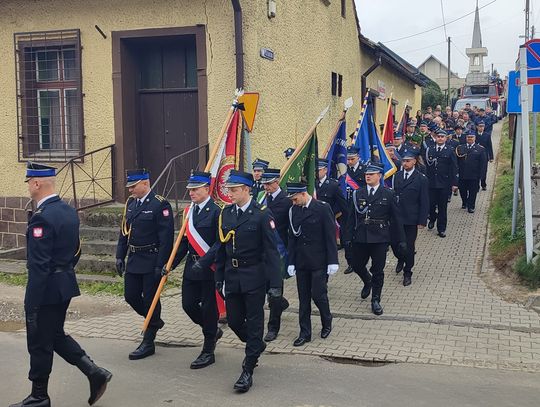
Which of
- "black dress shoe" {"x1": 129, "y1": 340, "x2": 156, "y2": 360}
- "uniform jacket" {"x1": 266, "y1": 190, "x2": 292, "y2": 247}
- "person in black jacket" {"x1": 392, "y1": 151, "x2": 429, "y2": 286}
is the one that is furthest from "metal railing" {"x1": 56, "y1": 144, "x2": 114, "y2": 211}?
"black dress shoe" {"x1": 129, "y1": 340, "x2": 156, "y2": 360}

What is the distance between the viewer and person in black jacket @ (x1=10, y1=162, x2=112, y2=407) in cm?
467

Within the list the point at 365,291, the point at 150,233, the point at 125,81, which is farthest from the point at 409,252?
the point at 125,81

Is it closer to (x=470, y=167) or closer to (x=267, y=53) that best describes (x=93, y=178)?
(x=267, y=53)

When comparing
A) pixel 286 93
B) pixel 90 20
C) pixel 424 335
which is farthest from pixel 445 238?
pixel 90 20

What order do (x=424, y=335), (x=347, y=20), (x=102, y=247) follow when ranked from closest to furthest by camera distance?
(x=424, y=335)
(x=102, y=247)
(x=347, y=20)

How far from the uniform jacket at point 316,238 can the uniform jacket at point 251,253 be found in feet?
3.54

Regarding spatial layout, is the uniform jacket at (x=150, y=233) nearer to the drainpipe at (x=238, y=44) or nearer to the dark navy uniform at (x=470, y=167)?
the drainpipe at (x=238, y=44)

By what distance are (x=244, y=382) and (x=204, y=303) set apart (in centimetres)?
100

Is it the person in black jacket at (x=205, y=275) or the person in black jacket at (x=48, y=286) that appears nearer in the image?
the person in black jacket at (x=48, y=286)

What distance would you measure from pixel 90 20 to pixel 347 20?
7879mm

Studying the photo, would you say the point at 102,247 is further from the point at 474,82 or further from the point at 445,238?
the point at 474,82

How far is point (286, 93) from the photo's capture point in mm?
12336

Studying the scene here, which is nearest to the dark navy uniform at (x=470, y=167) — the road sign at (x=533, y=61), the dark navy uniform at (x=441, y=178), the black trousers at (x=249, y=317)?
the dark navy uniform at (x=441, y=178)

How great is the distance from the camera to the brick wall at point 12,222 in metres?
11.7
